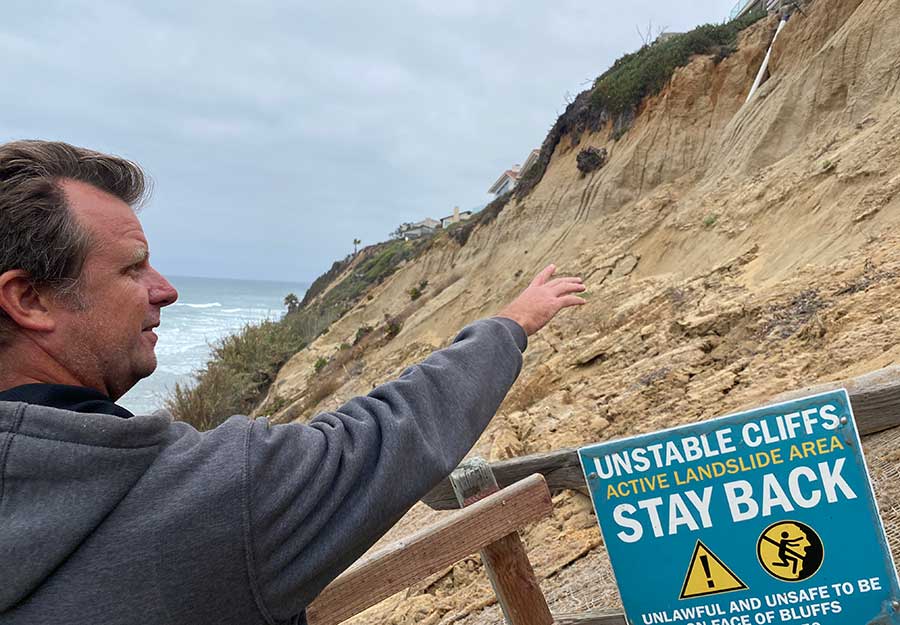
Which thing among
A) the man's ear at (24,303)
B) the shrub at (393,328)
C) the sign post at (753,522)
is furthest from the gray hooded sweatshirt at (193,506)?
the shrub at (393,328)

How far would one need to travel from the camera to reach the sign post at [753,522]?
6.18 feet

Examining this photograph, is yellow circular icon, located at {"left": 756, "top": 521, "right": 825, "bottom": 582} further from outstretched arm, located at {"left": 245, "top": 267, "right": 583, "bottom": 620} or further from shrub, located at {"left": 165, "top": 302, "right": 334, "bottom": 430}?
shrub, located at {"left": 165, "top": 302, "right": 334, "bottom": 430}

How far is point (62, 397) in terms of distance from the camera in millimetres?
1186

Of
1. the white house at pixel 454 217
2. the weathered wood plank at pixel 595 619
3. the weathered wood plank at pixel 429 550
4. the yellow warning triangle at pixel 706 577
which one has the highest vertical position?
the white house at pixel 454 217

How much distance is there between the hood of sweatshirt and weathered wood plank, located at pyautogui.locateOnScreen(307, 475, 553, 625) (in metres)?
1.12

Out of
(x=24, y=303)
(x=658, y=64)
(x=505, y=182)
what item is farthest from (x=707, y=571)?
(x=505, y=182)

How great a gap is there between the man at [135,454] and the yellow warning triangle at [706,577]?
41.5 inches

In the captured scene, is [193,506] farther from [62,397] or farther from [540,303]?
[540,303]

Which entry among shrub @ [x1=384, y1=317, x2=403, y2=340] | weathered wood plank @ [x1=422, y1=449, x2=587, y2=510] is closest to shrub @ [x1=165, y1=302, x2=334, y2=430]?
shrub @ [x1=384, y1=317, x2=403, y2=340]

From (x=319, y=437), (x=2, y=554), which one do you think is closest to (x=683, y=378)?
(x=319, y=437)

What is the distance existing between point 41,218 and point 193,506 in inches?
24.6

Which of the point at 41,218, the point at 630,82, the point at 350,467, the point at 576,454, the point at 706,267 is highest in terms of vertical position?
the point at 630,82

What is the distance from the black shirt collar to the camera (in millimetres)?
1157

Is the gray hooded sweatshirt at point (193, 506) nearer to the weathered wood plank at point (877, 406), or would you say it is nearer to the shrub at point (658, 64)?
the weathered wood plank at point (877, 406)
